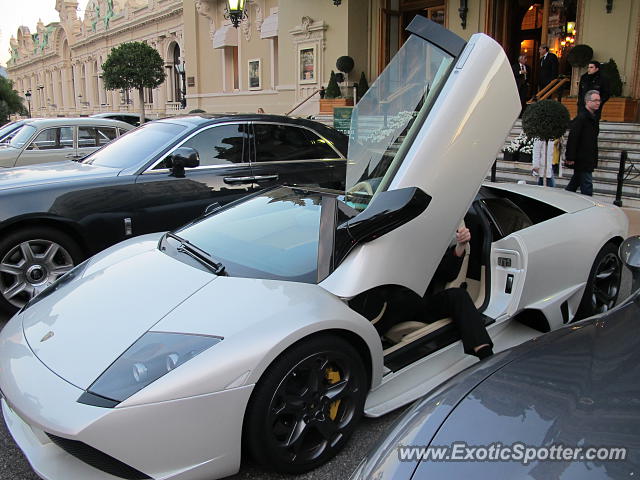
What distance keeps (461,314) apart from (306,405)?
3.58 feet

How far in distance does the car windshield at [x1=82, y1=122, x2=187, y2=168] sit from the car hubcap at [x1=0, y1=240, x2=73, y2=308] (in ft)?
3.42

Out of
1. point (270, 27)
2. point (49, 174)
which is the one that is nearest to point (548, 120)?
point (49, 174)

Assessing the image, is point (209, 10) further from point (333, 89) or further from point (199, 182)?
point (199, 182)

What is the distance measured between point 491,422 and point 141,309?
1604 millimetres

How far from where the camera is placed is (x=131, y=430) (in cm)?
199

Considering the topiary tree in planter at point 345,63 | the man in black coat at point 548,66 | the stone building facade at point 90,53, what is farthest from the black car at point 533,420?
the stone building facade at point 90,53

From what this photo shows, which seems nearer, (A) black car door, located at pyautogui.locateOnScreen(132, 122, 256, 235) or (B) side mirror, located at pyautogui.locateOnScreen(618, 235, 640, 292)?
(B) side mirror, located at pyautogui.locateOnScreen(618, 235, 640, 292)

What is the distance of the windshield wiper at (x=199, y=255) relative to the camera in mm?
2735

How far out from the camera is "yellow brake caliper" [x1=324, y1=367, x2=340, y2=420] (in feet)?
8.18

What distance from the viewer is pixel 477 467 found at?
1.46 meters

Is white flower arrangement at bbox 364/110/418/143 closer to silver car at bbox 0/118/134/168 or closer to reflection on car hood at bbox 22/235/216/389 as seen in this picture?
reflection on car hood at bbox 22/235/216/389

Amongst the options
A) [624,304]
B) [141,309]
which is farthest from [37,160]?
[624,304]

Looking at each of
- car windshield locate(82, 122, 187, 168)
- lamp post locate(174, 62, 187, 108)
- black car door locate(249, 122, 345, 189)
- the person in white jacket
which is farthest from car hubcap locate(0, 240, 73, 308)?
lamp post locate(174, 62, 187, 108)

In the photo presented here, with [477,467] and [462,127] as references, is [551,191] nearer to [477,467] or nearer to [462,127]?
[462,127]
